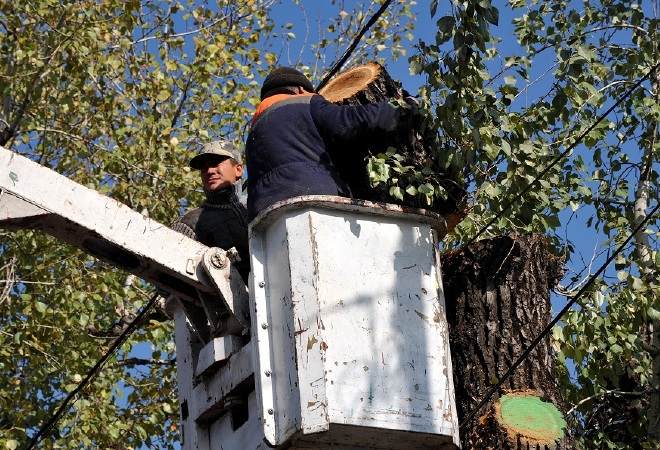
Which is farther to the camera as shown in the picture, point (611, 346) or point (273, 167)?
point (611, 346)

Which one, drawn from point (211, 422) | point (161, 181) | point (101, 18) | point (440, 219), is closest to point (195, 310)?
point (211, 422)

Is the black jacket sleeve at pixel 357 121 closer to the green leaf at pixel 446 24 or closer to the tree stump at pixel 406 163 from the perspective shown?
the tree stump at pixel 406 163

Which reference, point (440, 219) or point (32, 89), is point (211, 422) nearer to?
point (440, 219)

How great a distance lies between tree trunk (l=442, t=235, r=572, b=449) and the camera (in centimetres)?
722

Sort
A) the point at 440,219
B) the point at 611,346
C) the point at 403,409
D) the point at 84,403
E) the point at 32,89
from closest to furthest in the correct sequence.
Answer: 1. the point at 403,409
2. the point at 440,219
3. the point at 611,346
4. the point at 84,403
5. the point at 32,89

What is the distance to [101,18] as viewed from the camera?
1483 centimetres

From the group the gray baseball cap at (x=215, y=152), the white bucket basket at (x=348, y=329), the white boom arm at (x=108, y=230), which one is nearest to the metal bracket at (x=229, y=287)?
the white boom arm at (x=108, y=230)

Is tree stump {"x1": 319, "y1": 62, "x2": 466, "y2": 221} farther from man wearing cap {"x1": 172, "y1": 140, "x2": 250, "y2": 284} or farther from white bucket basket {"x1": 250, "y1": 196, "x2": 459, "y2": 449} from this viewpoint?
man wearing cap {"x1": 172, "y1": 140, "x2": 250, "y2": 284}

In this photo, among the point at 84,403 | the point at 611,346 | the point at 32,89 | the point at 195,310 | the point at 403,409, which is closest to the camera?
the point at 403,409

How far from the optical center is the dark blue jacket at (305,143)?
716cm

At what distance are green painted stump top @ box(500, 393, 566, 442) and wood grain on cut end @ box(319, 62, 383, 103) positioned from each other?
180cm

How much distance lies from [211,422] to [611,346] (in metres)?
2.56

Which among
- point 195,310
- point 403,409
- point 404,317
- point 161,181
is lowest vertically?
point 403,409

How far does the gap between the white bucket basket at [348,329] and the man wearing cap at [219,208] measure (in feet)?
4.08
